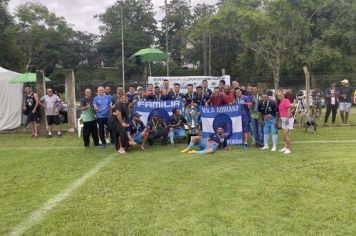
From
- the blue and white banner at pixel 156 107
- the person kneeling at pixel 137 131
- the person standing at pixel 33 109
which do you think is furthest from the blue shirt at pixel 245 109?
the person standing at pixel 33 109

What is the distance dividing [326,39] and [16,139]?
3313 cm

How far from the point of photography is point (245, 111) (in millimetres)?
11188

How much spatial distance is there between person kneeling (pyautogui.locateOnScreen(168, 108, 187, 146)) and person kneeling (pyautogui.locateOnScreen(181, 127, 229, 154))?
967mm

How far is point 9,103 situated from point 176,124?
30.9 ft

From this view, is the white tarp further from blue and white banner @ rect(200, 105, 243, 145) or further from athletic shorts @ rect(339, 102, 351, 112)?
athletic shorts @ rect(339, 102, 351, 112)

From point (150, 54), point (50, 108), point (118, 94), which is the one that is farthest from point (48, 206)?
point (150, 54)

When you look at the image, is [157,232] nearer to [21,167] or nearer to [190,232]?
[190,232]

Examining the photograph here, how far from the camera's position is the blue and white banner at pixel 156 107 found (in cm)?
1235

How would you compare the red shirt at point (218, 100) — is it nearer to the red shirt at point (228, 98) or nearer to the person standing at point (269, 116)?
the red shirt at point (228, 98)

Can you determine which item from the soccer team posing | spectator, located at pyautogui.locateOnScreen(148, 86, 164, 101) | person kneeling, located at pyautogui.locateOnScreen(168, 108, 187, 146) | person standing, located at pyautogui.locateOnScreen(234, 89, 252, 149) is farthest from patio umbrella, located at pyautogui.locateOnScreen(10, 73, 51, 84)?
person standing, located at pyautogui.locateOnScreen(234, 89, 252, 149)

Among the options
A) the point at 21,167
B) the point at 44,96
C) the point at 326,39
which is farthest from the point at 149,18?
the point at 21,167

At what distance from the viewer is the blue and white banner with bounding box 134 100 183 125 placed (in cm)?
1235

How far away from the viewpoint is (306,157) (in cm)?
921

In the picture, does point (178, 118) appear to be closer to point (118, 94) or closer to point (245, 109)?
point (118, 94)
